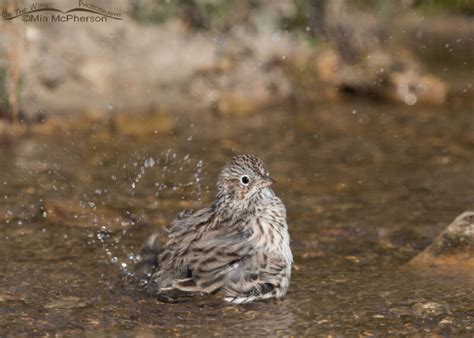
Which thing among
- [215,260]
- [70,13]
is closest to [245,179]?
[215,260]

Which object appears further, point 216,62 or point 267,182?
point 216,62

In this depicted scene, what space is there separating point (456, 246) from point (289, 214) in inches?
69.5

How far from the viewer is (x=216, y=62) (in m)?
11.9

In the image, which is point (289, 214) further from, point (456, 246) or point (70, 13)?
point (70, 13)

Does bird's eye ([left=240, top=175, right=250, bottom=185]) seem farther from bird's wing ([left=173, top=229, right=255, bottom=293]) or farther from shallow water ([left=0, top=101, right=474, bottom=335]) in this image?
shallow water ([left=0, top=101, right=474, bottom=335])

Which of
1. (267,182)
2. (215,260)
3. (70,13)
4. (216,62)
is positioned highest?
(70,13)

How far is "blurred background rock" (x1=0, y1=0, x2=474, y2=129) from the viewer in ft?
36.6

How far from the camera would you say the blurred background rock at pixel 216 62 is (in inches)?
439

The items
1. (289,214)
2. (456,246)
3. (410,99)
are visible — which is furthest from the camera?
(410,99)

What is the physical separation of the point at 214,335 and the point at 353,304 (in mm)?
983

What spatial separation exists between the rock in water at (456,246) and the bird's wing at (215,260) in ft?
4.41

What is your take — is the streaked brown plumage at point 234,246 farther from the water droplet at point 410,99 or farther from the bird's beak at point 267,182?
the water droplet at point 410,99

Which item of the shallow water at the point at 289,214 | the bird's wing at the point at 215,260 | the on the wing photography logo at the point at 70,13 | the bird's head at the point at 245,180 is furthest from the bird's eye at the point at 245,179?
the on the wing photography logo at the point at 70,13

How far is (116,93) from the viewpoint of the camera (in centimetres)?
1134
